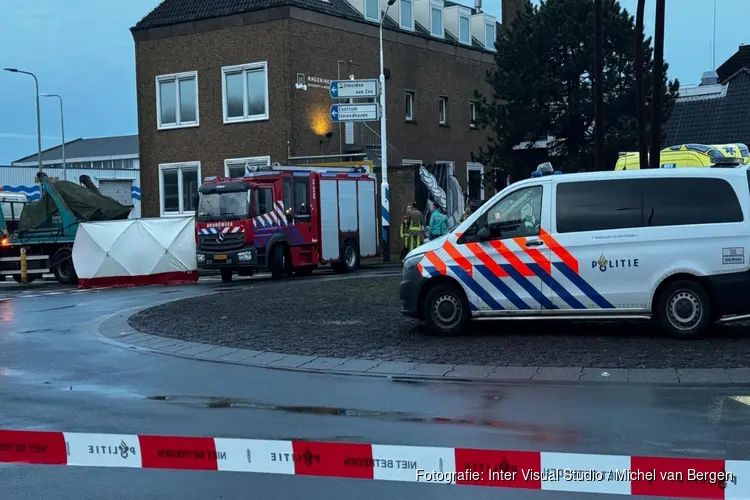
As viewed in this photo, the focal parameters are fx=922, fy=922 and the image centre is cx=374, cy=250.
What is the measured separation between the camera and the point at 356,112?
27.9m

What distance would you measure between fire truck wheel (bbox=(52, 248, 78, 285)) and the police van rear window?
58.6 feet

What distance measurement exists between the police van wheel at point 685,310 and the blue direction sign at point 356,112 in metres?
18.1

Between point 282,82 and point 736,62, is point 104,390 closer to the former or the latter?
point 282,82

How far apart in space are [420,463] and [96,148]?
354 ft

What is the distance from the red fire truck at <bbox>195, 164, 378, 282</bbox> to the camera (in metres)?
23.2

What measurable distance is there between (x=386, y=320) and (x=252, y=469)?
886cm

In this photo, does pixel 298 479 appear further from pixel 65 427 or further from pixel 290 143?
pixel 290 143

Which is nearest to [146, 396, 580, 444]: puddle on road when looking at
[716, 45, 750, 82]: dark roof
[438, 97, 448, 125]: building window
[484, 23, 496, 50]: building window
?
[438, 97, 448, 125]: building window

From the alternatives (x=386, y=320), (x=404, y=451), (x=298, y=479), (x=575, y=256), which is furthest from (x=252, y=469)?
(x=386, y=320)

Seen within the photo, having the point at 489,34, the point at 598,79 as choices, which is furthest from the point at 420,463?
the point at 489,34

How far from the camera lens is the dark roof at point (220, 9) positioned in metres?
33.8

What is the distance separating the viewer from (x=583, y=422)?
702 centimetres

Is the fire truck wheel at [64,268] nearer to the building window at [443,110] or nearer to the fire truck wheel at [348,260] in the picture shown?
the fire truck wheel at [348,260]

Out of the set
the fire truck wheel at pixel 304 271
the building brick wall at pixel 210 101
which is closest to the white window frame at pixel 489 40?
the building brick wall at pixel 210 101
